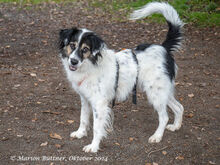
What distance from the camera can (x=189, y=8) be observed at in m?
13.2

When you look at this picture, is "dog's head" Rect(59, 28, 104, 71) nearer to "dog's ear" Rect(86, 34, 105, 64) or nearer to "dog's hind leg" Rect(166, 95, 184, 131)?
"dog's ear" Rect(86, 34, 105, 64)

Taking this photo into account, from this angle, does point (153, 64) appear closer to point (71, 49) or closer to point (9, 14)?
point (71, 49)

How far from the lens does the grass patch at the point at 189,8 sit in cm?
1189

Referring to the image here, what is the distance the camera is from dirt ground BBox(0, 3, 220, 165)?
4.25m

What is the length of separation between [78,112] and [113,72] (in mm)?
1509

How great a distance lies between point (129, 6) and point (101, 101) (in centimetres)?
1087

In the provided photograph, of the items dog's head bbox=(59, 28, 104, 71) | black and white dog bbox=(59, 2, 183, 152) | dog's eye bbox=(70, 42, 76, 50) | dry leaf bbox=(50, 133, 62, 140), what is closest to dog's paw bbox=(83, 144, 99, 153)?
black and white dog bbox=(59, 2, 183, 152)

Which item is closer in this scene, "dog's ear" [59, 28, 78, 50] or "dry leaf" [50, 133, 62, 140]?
"dog's ear" [59, 28, 78, 50]

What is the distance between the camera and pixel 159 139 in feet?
15.3

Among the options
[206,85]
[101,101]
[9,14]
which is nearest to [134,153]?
[101,101]

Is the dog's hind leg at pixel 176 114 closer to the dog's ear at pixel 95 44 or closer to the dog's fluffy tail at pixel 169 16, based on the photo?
the dog's fluffy tail at pixel 169 16

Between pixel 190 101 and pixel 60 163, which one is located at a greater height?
pixel 60 163

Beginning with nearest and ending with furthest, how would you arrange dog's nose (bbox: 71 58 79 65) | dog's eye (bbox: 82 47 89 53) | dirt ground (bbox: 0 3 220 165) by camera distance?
dog's nose (bbox: 71 58 79 65) < dog's eye (bbox: 82 47 89 53) < dirt ground (bbox: 0 3 220 165)

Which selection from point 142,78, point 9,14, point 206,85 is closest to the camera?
point 142,78
